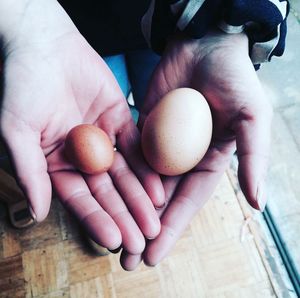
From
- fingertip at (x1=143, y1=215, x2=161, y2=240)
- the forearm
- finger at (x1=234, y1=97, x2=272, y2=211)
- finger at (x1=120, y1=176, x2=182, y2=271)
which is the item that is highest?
the forearm

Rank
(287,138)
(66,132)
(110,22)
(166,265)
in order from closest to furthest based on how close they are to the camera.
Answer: (66,132) < (110,22) < (166,265) < (287,138)

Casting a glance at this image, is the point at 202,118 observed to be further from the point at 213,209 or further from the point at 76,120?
the point at 213,209

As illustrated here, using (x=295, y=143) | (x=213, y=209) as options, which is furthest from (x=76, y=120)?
(x=295, y=143)

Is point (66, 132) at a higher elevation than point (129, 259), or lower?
higher

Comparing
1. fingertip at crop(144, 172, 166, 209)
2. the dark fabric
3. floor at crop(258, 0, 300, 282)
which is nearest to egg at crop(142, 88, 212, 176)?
fingertip at crop(144, 172, 166, 209)

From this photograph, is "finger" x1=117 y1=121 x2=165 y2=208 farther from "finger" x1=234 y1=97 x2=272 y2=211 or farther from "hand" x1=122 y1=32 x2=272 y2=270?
"finger" x1=234 y1=97 x2=272 y2=211

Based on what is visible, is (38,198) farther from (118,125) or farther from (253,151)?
(253,151)

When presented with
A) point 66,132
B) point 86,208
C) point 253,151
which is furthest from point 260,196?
point 66,132
